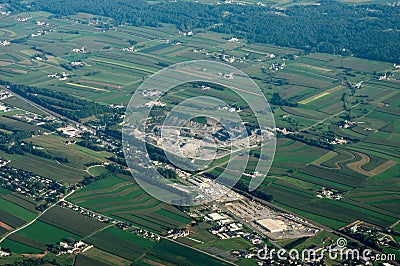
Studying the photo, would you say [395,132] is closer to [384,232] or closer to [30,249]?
[384,232]

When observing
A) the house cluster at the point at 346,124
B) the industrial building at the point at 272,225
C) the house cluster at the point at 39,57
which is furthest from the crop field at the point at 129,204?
the house cluster at the point at 39,57

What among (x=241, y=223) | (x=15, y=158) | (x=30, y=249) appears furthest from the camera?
(x=15, y=158)

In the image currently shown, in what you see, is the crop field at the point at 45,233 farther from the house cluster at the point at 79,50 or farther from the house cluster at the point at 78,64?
the house cluster at the point at 79,50

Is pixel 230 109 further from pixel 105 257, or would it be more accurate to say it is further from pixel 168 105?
pixel 105 257

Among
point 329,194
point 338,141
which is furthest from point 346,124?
point 329,194

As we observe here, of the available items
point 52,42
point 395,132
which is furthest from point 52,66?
point 395,132

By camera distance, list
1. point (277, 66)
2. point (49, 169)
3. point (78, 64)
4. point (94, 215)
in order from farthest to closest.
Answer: point (78, 64)
point (277, 66)
point (49, 169)
point (94, 215)

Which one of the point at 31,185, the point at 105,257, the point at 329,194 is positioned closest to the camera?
the point at 105,257
